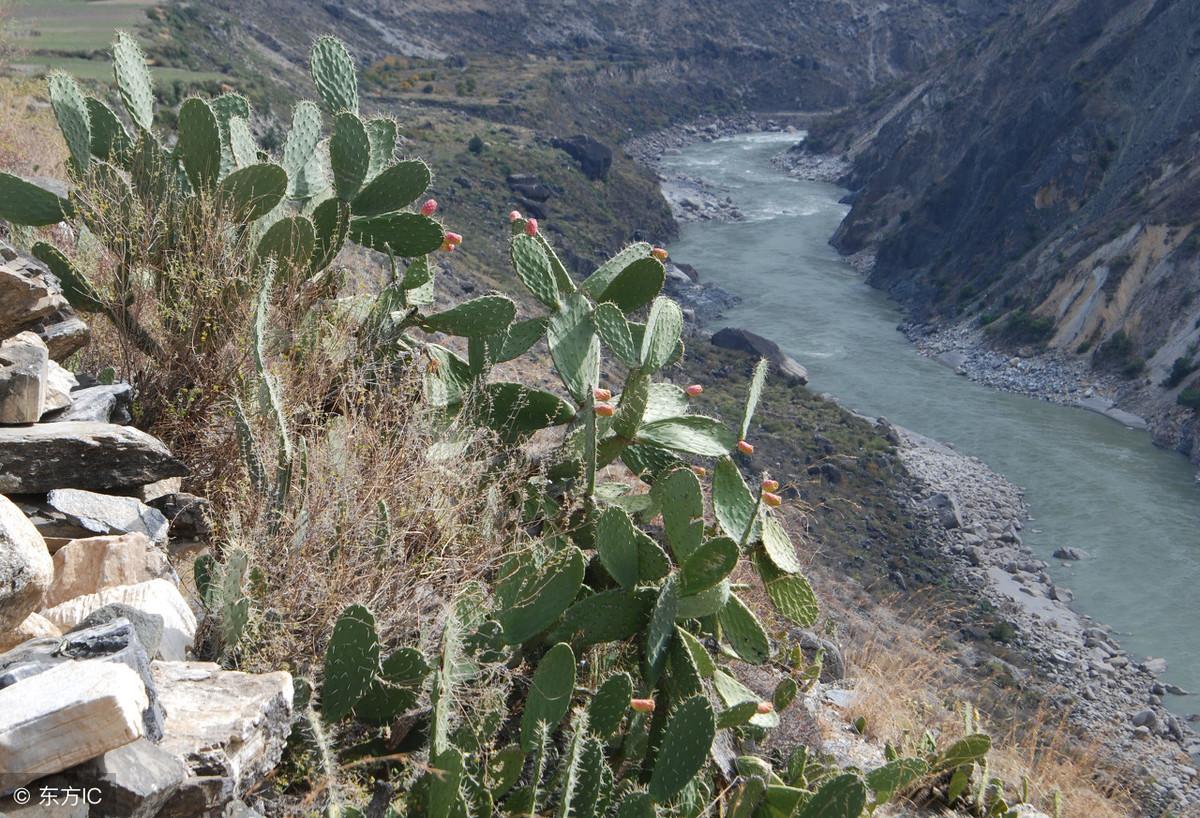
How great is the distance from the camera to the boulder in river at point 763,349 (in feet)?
100

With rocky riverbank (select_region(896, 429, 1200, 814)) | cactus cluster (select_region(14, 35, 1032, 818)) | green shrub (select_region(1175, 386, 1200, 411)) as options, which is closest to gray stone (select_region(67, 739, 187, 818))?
cactus cluster (select_region(14, 35, 1032, 818))

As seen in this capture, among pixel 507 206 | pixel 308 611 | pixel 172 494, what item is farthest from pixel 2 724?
pixel 507 206

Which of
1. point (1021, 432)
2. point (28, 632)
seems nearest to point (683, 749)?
point (28, 632)

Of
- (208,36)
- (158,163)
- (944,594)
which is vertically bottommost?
(944,594)

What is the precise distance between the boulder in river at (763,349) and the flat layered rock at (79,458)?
89.6ft

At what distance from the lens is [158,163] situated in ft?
14.7

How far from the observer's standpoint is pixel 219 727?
245 centimetres

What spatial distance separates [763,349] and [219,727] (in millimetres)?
29673

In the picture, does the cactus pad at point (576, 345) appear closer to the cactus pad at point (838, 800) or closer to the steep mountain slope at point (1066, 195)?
the cactus pad at point (838, 800)

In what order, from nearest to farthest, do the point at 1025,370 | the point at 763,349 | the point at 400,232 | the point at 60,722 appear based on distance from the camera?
the point at 60,722 < the point at 400,232 < the point at 763,349 < the point at 1025,370

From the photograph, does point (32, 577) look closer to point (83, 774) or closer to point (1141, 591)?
point (83, 774)

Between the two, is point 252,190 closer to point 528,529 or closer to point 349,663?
point 528,529

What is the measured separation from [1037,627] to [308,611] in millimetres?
18065

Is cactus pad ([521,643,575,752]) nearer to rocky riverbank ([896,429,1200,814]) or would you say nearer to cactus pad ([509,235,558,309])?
cactus pad ([509,235,558,309])
